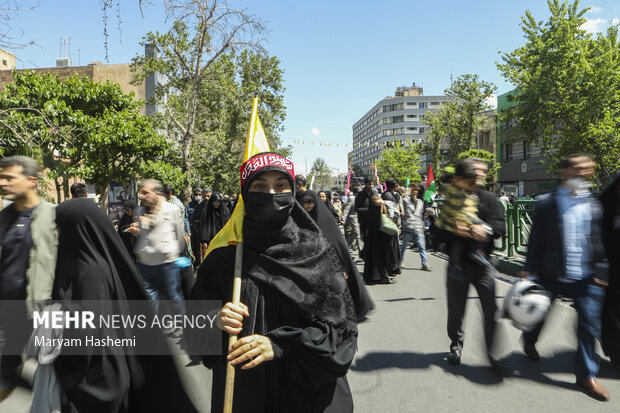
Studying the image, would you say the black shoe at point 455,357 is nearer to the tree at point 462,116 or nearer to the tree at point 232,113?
the tree at point 232,113

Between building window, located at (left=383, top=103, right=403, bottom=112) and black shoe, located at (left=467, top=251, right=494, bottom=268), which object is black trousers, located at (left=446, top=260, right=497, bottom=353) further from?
building window, located at (left=383, top=103, right=403, bottom=112)

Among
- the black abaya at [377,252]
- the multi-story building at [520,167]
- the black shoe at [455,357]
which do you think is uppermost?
the multi-story building at [520,167]

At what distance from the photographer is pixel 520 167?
117ft

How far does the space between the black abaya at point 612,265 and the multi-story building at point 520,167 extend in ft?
95.7

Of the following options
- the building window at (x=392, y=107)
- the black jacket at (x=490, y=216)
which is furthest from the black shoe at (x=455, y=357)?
the building window at (x=392, y=107)

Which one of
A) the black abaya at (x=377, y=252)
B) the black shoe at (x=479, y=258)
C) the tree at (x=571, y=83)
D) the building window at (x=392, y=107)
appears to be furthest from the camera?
the building window at (x=392, y=107)

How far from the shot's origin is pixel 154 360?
8.96 feet

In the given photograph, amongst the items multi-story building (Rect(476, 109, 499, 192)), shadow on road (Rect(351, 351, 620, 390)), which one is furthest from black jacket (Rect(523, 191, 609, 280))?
multi-story building (Rect(476, 109, 499, 192))

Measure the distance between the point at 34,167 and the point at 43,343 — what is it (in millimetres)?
1598

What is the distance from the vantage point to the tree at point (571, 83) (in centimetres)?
2114

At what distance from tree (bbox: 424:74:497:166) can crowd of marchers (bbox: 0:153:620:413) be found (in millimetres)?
30982

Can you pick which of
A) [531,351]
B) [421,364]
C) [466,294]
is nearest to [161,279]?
[421,364]

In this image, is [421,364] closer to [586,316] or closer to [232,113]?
[586,316]

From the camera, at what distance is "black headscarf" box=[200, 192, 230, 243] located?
900cm
